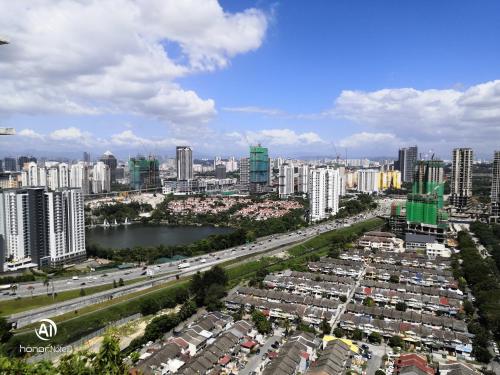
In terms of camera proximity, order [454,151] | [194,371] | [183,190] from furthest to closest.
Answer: [183,190] < [454,151] < [194,371]

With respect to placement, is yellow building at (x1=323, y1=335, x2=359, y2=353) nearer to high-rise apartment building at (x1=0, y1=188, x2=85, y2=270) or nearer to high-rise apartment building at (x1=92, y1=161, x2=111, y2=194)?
high-rise apartment building at (x1=0, y1=188, x2=85, y2=270)

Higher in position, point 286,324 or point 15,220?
point 15,220

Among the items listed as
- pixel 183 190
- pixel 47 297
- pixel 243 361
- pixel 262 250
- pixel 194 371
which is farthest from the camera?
pixel 183 190

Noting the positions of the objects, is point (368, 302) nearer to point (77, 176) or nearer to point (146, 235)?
point (146, 235)

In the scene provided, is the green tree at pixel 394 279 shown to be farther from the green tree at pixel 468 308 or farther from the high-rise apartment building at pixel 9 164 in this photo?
the high-rise apartment building at pixel 9 164

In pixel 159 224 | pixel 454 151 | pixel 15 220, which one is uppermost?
pixel 454 151

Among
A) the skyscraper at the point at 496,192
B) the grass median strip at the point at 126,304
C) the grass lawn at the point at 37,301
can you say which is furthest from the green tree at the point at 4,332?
the skyscraper at the point at 496,192

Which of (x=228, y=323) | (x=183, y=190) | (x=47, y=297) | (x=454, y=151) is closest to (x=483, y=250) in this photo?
(x=454, y=151)

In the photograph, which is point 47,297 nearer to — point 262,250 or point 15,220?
point 15,220
